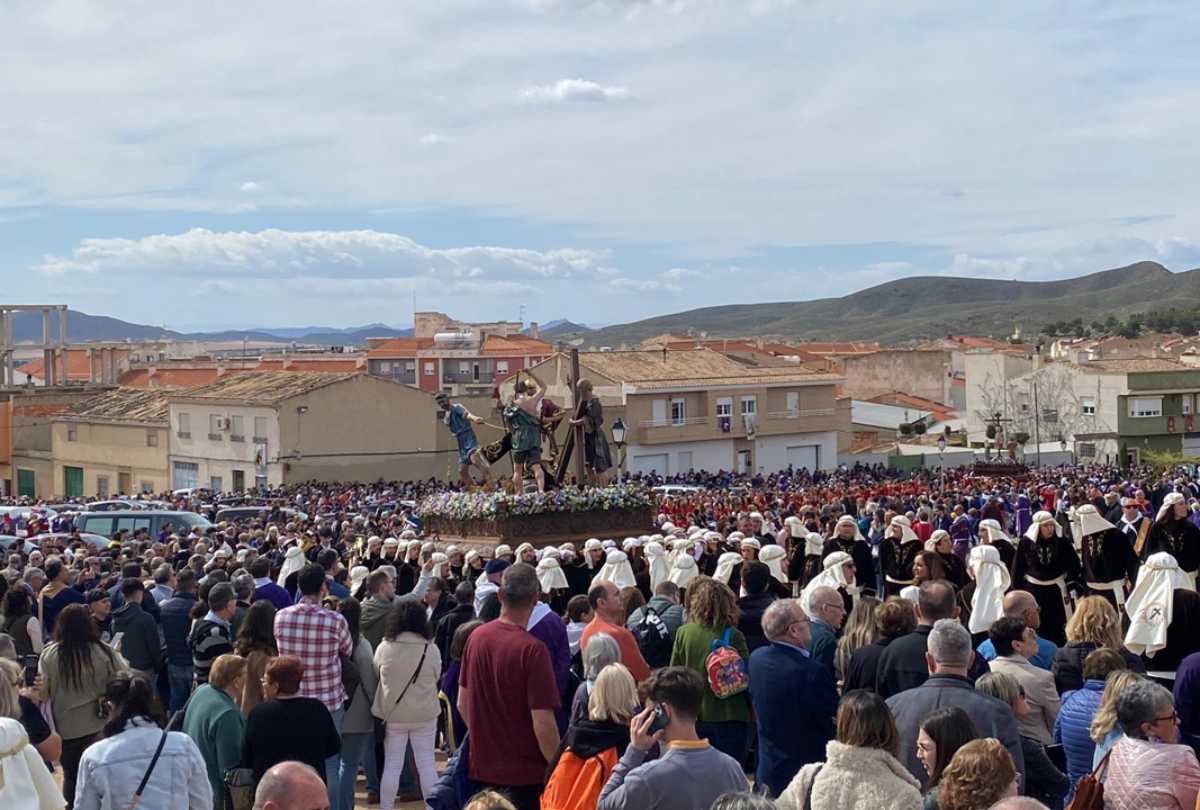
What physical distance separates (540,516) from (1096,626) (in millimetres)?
13700

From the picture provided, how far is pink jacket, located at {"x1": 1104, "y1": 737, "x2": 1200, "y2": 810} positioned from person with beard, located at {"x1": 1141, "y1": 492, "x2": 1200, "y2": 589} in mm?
9012

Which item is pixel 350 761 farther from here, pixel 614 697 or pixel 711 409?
pixel 711 409

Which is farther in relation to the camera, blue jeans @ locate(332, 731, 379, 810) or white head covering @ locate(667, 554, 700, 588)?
white head covering @ locate(667, 554, 700, 588)

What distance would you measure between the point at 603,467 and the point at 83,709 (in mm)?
14335

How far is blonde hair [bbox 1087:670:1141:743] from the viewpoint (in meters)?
6.10

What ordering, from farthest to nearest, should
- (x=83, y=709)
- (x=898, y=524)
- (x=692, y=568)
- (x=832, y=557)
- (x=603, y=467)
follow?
1. (x=603, y=467)
2. (x=898, y=524)
3. (x=692, y=568)
4. (x=832, y=557)
5. (x=83, y=709)

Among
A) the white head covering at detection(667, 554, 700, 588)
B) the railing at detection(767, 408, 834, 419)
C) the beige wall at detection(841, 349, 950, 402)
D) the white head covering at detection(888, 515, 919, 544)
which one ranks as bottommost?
the white head covering at detection(667, 554, 700, 588)

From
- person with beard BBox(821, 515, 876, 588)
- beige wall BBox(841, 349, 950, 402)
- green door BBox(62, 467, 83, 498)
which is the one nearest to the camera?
person with beard BBox(821, 515, 876, 588)

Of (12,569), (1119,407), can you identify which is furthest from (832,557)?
(1119,407)

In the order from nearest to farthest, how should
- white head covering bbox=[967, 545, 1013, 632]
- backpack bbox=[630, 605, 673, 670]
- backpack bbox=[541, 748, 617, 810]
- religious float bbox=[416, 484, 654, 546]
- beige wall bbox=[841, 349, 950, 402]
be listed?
backpack bbox=[541, 748, 617, 810] → backpack bbox=[630, 605, 673, 670] → white head covering bbox=[967, 545, 1013, 632] → religious float bbox=[416, 484, 654, 546] → beige wall bbox=[841, 349, 950, 402]

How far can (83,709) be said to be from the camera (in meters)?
8.80

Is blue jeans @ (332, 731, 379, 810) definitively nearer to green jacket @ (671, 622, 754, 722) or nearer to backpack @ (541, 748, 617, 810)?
green jacket @ (671, 622, 754, 722)

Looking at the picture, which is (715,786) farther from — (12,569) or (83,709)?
(12,569)

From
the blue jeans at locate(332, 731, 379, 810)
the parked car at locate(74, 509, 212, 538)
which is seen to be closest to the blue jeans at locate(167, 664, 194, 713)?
the blue jeans at locate(332, 731, 379, 810)
